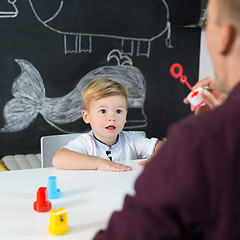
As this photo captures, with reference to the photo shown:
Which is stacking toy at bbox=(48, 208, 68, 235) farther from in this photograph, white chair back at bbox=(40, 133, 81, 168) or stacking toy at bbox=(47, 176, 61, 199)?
white chair back at bbox=(40, 133, 81, 168)

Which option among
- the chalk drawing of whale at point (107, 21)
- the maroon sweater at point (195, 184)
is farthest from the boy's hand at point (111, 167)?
the chalk drawing of whale at point (107, 21)

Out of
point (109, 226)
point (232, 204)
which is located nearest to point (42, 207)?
point (109, 226)

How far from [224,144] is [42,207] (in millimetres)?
583

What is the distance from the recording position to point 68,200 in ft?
2.83

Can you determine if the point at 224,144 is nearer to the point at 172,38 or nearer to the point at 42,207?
the point at 42,207

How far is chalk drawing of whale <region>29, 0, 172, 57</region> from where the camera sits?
2.52m

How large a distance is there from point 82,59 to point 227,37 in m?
2.33

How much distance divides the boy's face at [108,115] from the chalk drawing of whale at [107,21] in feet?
Result: 4.19

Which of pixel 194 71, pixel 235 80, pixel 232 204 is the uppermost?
pixel 194 71

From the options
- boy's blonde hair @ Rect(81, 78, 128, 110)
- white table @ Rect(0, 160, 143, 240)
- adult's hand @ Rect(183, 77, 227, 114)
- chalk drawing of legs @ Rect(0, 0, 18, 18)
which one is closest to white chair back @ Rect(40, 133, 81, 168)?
boy's blonde hair @ Rect(81, 78, 128, 110)

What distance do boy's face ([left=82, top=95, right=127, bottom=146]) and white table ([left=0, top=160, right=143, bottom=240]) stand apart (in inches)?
10.1

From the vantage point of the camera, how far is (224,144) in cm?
31

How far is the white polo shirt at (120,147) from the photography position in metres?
1.41

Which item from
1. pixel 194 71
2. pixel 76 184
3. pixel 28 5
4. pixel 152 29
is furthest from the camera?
pixel 194 71
